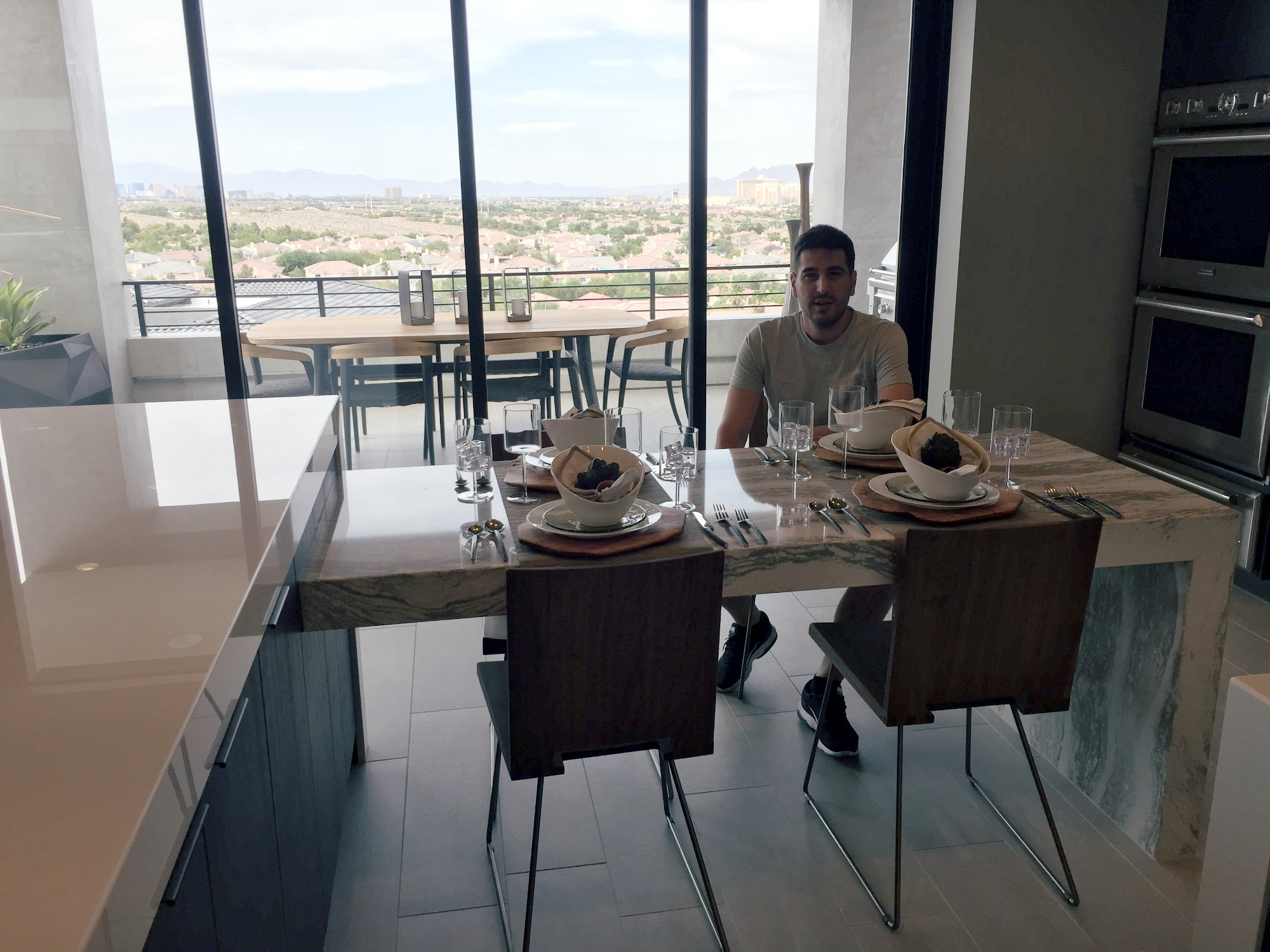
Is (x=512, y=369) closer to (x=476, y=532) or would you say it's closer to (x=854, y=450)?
(x=854, y=450)

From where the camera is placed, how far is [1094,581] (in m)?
2.24

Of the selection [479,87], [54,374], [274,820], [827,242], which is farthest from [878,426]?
[54,374]

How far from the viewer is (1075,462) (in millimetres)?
2256

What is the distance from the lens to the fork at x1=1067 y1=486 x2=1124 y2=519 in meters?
1.88

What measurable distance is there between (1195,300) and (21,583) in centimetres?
353

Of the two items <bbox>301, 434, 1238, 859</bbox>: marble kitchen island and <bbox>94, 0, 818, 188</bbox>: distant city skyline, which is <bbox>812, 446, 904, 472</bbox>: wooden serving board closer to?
<bbox>301, 434, 1238, 859</bbox>: marble kitchen island

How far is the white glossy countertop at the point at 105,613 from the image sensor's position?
2.39 ft

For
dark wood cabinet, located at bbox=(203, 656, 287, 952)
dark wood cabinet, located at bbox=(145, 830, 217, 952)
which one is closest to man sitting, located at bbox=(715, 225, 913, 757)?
dark wood cabinet, located at bbox=(203, 656, 287, 952)

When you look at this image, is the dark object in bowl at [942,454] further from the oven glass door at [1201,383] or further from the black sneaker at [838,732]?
the oven glass door at [1201,383]

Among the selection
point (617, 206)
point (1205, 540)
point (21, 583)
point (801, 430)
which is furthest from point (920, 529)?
point (617, 206)

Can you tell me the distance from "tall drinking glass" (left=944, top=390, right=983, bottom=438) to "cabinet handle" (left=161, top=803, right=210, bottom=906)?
1.78 metres

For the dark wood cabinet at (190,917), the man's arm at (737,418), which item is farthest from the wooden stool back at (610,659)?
the man's arm at (737,418)

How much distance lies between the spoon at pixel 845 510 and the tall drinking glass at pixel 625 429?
1.33 ft

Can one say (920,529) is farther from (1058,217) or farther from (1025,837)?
(1058,217)
